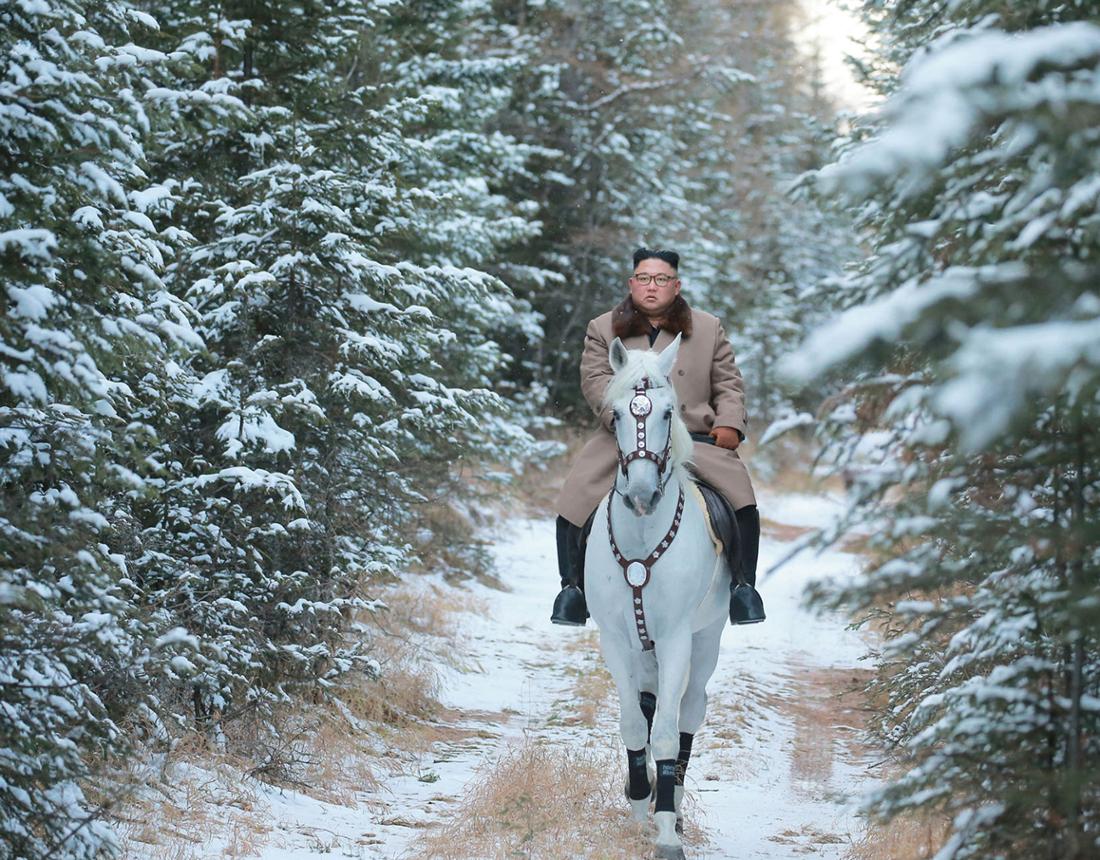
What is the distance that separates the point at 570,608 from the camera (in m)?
6.70

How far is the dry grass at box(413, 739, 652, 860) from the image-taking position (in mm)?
5840

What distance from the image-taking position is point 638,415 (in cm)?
563

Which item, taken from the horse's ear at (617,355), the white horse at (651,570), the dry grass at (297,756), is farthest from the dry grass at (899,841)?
the dry grass at (297,756)

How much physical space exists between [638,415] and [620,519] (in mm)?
735

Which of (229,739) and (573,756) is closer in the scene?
(229,739)

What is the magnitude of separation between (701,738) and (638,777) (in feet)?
9.35

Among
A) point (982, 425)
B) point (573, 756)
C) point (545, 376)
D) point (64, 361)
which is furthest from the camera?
point (545, 376)

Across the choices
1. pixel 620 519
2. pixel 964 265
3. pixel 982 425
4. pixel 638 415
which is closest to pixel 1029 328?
pixel 982 425

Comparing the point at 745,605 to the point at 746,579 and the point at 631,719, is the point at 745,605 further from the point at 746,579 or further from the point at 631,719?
the point at 631,719

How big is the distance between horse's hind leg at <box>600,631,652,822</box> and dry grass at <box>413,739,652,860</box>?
16 cm

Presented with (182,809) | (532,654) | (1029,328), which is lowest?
(532,654)

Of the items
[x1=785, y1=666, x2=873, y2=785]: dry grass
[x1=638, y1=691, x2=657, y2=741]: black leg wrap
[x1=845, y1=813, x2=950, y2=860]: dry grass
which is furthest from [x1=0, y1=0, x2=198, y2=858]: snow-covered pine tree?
[x1=785, y1=666, x2=873, y2=785]: dry grass

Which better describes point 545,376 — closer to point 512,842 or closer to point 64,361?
point 512,842

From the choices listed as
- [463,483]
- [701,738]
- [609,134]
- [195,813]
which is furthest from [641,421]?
[609,134]
